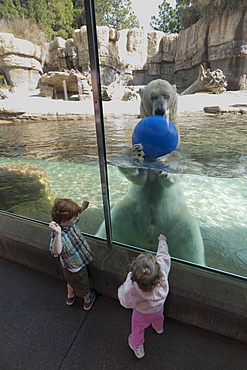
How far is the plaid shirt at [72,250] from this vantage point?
4.07 ft

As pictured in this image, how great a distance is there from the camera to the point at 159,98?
1.98 metres

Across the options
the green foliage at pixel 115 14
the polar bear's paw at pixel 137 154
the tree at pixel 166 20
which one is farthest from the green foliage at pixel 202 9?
the polar bear's paw at pixel 137 154

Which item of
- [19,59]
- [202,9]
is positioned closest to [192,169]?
[202,9]

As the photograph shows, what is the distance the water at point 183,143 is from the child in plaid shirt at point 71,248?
96 cm

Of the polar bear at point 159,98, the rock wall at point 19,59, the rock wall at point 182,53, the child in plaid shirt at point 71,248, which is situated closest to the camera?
the child in plaid shirt at point 71,248

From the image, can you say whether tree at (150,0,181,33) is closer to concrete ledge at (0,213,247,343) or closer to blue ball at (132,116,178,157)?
blue ball at (132,116,178,157)

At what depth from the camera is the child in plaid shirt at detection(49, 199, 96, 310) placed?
1143mm

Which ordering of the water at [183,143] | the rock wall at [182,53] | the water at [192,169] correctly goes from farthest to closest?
1. the water at [183,143]
2. the water at [192,169]
3. the rock wall at [182,53]

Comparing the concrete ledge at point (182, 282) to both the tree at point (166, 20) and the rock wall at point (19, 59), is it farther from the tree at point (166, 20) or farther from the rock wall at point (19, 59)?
the rock wall at point (19, 59)

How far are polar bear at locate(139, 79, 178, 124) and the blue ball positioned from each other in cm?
28

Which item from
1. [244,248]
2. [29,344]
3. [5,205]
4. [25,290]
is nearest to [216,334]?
[244,248]

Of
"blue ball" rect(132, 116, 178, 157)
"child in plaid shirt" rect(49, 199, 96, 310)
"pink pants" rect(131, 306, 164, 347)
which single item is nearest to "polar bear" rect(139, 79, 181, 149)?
"blue ball" rect(132, 116, 178, 157)

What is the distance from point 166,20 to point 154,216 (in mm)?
1715

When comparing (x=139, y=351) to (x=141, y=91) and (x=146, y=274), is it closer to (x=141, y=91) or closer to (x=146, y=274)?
(x=146, y=274)
